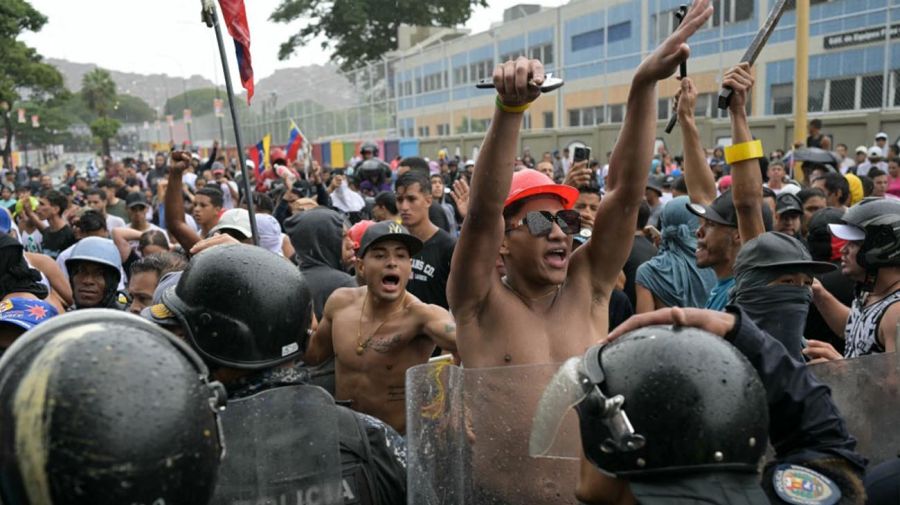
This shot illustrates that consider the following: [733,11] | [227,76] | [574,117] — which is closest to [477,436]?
[227,76]

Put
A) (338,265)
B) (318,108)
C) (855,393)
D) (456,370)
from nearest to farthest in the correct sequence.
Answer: (456,370)
(855,393)
(338,265)
(318,108)

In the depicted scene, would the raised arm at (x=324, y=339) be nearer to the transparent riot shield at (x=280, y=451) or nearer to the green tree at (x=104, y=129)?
the transparent riot shield at (x=280, y=451)

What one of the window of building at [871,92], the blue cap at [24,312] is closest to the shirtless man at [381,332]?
the blue cap at [24,312]

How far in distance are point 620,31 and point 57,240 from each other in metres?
21.7

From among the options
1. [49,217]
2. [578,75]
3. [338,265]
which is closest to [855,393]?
[338,265]

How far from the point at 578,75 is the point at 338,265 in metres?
24.8

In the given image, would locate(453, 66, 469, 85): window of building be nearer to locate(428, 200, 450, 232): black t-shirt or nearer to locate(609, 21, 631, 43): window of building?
locate(609, 21, 631, 43): window of building

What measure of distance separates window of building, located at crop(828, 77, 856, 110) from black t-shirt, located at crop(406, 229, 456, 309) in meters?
17.8

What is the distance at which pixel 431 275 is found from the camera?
5.91 metres

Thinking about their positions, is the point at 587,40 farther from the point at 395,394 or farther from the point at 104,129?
the point at 104,129

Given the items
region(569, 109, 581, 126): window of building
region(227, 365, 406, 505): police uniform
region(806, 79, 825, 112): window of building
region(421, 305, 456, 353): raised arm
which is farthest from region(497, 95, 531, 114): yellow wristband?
region(569, 109, 581, 126): window of building

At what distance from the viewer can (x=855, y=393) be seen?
2.42 m

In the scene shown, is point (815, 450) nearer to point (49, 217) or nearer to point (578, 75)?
point (49, 217)

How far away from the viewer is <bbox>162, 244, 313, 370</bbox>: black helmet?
2219mm
